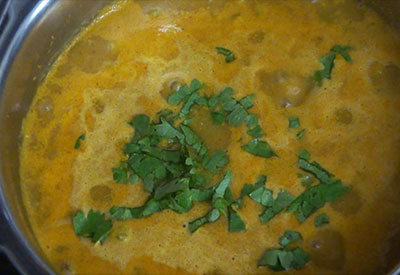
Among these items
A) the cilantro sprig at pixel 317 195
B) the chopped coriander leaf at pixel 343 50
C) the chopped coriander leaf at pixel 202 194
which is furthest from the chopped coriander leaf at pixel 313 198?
the chopped coriander leaf at pixel 343 50

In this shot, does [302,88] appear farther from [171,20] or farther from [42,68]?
[42,68]

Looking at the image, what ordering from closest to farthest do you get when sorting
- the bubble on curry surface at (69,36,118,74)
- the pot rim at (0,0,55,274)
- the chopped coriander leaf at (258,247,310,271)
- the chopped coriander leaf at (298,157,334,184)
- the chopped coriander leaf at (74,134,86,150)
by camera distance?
the pot rim at (0,0,55,274) → the chopped coriander leaf at (258,247,310,271) → the chopped coriander leaf at (298,157,334,184) → the chopped coriander leaf at (74,134,86,150) → the bubble on curry surface at (69,36,118,74)

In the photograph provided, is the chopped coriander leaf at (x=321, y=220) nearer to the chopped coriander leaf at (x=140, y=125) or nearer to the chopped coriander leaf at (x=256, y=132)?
the chopped coriander leaf at (x=256, y=132)

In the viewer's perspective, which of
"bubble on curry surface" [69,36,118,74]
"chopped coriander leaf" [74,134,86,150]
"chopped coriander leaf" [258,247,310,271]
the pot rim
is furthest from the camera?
"bubble on curry surface" [69,36,118,74]

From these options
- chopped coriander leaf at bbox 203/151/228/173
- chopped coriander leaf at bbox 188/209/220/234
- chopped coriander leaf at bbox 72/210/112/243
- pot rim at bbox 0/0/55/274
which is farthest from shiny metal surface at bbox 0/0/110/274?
chopped coriander leaf at bbox 203/151/228/173

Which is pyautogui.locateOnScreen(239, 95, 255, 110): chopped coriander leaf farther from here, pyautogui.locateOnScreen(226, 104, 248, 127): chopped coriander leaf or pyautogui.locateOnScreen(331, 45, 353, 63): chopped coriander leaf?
pyautogui.locateOnScreen(331, 45, 353, 63): chopped coriander leaf

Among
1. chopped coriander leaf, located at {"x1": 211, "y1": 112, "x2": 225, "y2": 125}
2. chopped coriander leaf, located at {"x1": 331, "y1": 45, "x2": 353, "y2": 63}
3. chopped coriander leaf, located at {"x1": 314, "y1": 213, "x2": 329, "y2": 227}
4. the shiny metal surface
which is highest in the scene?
the shiny metal surface
